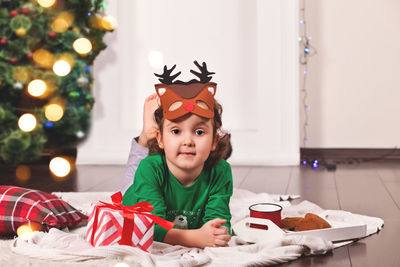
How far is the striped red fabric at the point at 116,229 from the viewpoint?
1192mm

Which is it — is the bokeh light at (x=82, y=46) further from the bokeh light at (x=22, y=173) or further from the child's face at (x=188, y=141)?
the child's face at (x=188, y=141)

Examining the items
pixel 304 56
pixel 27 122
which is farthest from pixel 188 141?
pixel 304 56

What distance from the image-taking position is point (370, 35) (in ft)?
10.1

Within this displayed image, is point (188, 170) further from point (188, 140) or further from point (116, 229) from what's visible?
point (116, 229)

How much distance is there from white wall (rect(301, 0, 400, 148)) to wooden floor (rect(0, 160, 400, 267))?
281mm

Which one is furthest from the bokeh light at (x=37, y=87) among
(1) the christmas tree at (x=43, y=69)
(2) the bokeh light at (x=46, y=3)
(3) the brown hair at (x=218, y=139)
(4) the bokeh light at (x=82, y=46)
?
(3) the brown hair at (x=218, y=139)

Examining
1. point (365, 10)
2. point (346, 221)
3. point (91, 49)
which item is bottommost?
point (346, 221)

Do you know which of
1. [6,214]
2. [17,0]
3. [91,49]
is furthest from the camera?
[91,49]

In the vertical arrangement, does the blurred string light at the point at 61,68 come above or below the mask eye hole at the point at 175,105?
above

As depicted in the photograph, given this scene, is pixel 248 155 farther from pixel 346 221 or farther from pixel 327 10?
pixel 346 221

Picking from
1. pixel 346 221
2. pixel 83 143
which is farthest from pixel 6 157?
pixel 346 221

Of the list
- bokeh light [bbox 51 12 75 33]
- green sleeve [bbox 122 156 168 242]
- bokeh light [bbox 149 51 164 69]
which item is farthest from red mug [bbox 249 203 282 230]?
bokeh light [bbox 149 51 164 69]

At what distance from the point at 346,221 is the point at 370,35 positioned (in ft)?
6.05

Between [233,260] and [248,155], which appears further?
[248,155]
